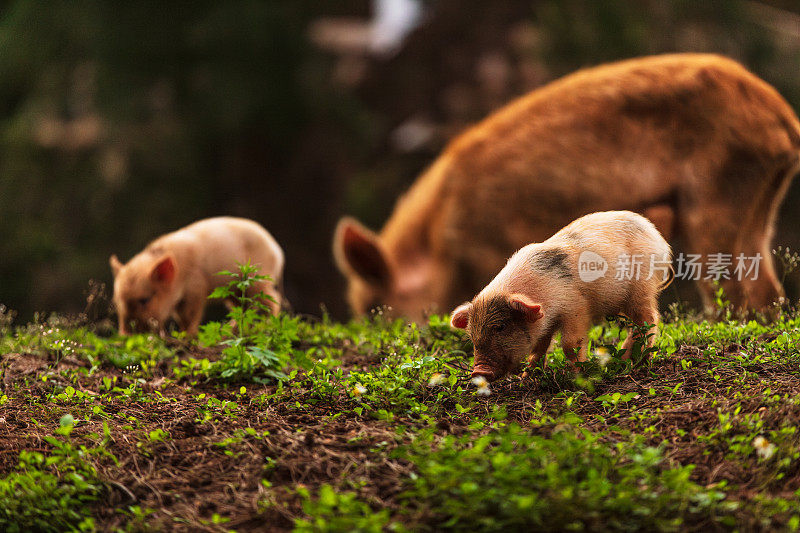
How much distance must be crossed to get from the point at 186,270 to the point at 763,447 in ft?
13.3

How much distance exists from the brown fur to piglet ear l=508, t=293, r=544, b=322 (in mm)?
2230

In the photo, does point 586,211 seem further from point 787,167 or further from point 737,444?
point 737,444

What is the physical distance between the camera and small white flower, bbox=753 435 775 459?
3164 mm

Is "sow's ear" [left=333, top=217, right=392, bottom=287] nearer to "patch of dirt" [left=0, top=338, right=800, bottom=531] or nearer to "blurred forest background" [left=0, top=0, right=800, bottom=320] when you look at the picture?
"patch of dirt" [left=0, top=338, right=800, bottom=531]

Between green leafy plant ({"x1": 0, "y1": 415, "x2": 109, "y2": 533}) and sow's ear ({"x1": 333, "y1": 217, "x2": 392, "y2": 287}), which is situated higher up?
green leafy plant ({"x1": 0, "y1": 415, "x2": 109, "y2": 533})

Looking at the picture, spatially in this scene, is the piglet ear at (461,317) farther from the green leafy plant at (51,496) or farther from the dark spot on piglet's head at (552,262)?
the green leafy plant at (51,496)

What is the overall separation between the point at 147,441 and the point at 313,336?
6.87 ft

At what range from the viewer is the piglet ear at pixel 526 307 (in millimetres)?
3777

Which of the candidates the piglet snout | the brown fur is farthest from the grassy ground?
the brown fur

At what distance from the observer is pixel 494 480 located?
9.44 ft

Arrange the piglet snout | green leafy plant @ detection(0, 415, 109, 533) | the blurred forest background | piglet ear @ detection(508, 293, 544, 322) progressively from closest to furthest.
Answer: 1. green leafy plant @ detection(0, 415, 109, 533)
2. piglet ear @ detection(508, 293, 544, 322)
3. the piglet snout
4. the blurred forest background

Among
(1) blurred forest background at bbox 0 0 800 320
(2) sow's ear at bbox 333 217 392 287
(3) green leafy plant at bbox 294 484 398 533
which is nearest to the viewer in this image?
(3) green leafy plant at bbox 294 484 398 533

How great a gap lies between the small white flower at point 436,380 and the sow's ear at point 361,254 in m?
2.90

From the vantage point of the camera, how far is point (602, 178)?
6719mm
